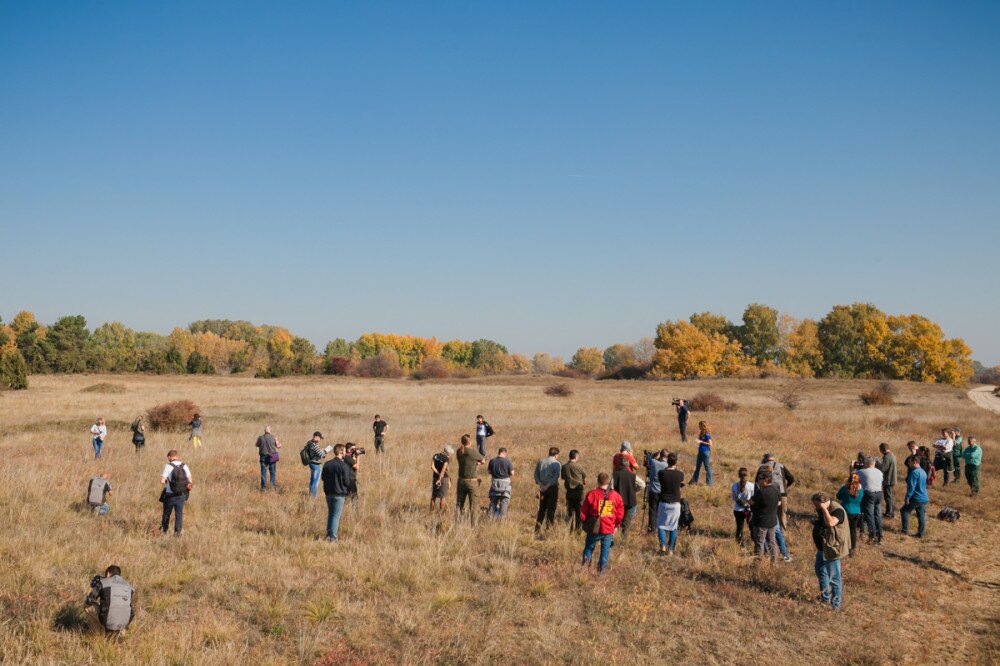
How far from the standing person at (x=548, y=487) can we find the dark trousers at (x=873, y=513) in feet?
21.0

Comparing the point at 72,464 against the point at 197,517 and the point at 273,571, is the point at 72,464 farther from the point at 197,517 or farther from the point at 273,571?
the point at 273,571

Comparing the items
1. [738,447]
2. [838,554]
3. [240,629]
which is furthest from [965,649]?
[738,447]

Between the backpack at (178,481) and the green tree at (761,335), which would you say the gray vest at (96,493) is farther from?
the green tree at (761,335)

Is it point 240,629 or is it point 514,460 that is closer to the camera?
point 240,629

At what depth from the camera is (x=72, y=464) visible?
17.9 m

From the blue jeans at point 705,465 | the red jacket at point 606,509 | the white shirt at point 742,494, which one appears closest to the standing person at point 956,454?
the blue jeans at point 705,465

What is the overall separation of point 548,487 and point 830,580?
5264mm

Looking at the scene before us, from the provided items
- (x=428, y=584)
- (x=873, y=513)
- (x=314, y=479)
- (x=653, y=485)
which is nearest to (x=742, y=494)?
(x=653, y=485)

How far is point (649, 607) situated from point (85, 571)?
8533mm

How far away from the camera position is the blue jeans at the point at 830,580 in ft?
30.4

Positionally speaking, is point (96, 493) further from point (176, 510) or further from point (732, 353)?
point (732, 353)

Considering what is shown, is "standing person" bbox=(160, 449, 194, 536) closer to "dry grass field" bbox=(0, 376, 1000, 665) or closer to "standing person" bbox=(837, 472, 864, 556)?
"dry grass field" bbox=(0, 376, 1000, 665)

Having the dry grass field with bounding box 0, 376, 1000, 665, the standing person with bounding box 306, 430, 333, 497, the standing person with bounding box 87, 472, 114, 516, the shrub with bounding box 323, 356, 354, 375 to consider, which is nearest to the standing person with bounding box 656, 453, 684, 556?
the dry grass field with bounding box 0, 376, 1000, 665

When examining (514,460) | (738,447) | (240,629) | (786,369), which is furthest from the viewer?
(786,369)
